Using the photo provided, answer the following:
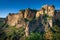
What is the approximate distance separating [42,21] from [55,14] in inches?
367

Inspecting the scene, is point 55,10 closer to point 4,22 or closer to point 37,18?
point 37,18

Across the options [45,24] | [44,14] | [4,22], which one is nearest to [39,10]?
[44,14]

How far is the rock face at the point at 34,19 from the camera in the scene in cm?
11031

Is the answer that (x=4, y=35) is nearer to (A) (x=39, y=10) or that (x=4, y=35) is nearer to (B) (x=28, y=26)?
(B) (x=28, y=26)

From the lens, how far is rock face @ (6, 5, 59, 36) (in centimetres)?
11031

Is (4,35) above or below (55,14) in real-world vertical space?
below

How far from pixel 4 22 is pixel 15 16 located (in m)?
8.29

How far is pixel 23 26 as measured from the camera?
120 m

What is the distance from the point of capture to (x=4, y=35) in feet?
364

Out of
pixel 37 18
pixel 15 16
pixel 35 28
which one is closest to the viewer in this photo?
pixel 35 28

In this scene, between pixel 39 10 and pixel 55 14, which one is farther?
pixel 39 10

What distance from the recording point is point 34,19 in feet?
394

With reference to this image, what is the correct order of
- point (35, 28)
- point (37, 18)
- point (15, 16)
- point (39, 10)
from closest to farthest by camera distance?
point (35, 28) < point (37, 18) < point (39, 10) < point (15, 16)

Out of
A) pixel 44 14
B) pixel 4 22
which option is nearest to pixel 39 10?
pixel 44 14
